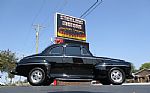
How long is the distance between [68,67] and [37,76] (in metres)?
1.27

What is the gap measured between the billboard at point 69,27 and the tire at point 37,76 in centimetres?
2095

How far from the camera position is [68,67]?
1138 centimetres

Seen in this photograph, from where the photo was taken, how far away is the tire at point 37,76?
37.0 feet

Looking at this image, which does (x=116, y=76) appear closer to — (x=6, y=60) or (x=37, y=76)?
(x=37, y=76)

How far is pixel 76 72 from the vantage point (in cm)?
1134

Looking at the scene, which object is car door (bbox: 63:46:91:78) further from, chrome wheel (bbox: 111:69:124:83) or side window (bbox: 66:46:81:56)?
chrome wheel (bbox: 111:69:124:83)

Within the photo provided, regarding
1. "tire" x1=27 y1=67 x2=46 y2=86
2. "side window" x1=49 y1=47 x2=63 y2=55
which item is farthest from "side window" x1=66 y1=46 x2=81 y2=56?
"tire" x1=27 y1=67 x2=46 y2=86

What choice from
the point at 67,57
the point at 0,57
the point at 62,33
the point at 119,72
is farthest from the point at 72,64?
the point at 0,57

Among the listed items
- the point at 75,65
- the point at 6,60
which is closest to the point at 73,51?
the point at 75,65

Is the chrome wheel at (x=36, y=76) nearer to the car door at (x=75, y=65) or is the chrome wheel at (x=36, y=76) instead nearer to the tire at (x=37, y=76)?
the tire at (x=37, y=76)

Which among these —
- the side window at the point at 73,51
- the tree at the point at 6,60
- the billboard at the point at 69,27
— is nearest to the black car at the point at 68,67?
the side window at the point at 73,51

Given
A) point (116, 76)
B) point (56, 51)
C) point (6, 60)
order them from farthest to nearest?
1. point (6, 60)
2. point (116, 76)
3. point (56, 51)

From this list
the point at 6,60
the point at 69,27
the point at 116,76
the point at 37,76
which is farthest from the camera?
the point at 6,60

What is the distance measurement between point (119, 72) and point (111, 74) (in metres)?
0.37
